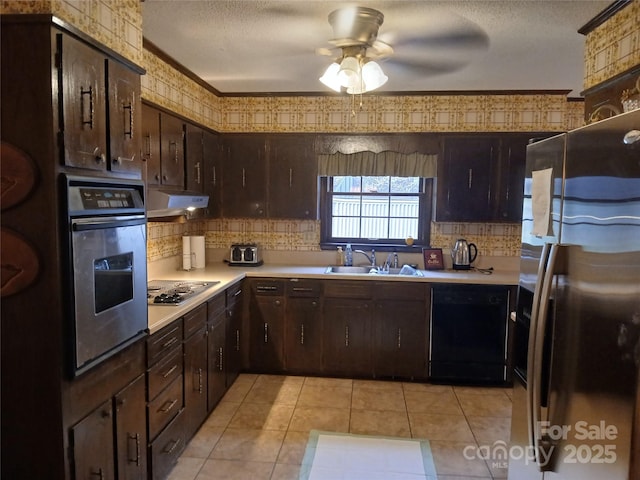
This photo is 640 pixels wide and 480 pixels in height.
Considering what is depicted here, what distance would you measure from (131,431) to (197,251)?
2.11 metres

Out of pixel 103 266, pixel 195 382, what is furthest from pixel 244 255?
pixel 103 266

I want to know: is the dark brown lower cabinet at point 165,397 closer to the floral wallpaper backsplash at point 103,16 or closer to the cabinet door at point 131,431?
the cabinet door at point 131,431

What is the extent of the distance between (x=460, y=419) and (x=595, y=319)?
208cm

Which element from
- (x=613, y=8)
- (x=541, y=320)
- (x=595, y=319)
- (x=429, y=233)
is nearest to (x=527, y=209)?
(x=541, y=320)

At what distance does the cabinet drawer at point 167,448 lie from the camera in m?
2.25

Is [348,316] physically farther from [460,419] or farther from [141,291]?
[141,291]

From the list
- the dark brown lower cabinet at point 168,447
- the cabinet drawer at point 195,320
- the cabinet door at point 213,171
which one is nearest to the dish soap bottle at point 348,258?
the cabinet door at point 213,171

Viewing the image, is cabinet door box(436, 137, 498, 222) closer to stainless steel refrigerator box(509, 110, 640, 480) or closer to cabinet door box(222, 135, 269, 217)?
cabinet door box(222, 135, 269, 217)

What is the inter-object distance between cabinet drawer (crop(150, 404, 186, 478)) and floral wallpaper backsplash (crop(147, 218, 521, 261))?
5.15 ft

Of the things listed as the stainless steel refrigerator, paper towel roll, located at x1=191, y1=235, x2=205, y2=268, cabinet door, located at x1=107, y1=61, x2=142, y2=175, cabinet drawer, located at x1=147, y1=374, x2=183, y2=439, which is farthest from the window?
cabinet door, located at x1=107, y1=61, x2=142, y2=175

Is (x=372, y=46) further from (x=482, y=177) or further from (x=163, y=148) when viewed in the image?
(x=482, y=177)

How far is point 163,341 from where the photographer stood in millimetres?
2312

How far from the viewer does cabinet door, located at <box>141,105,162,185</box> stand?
2.69m

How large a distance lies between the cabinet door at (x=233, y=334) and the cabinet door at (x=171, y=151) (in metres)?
0.95
